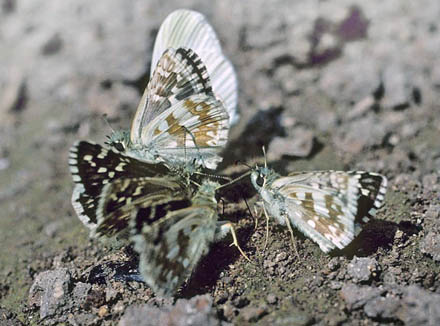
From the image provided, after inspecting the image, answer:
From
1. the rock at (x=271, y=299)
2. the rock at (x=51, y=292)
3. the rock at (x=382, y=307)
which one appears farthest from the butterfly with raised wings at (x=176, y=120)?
the rock at (x=382, y=307)

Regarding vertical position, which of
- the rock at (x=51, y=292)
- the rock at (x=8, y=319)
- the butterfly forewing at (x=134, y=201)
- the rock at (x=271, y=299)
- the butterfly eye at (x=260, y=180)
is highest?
the butterfly forewing at (x=134, y=201)

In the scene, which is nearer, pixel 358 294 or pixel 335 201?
pixel 358 294

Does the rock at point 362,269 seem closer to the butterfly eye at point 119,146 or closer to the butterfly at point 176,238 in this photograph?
the butterfly at point 176,238

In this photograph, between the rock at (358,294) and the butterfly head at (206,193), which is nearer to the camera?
the rock at (358,294)

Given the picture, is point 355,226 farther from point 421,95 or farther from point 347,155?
point 421,95

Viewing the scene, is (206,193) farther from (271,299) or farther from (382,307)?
(382,307)

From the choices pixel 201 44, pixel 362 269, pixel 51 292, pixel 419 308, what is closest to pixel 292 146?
pixel 201 44
